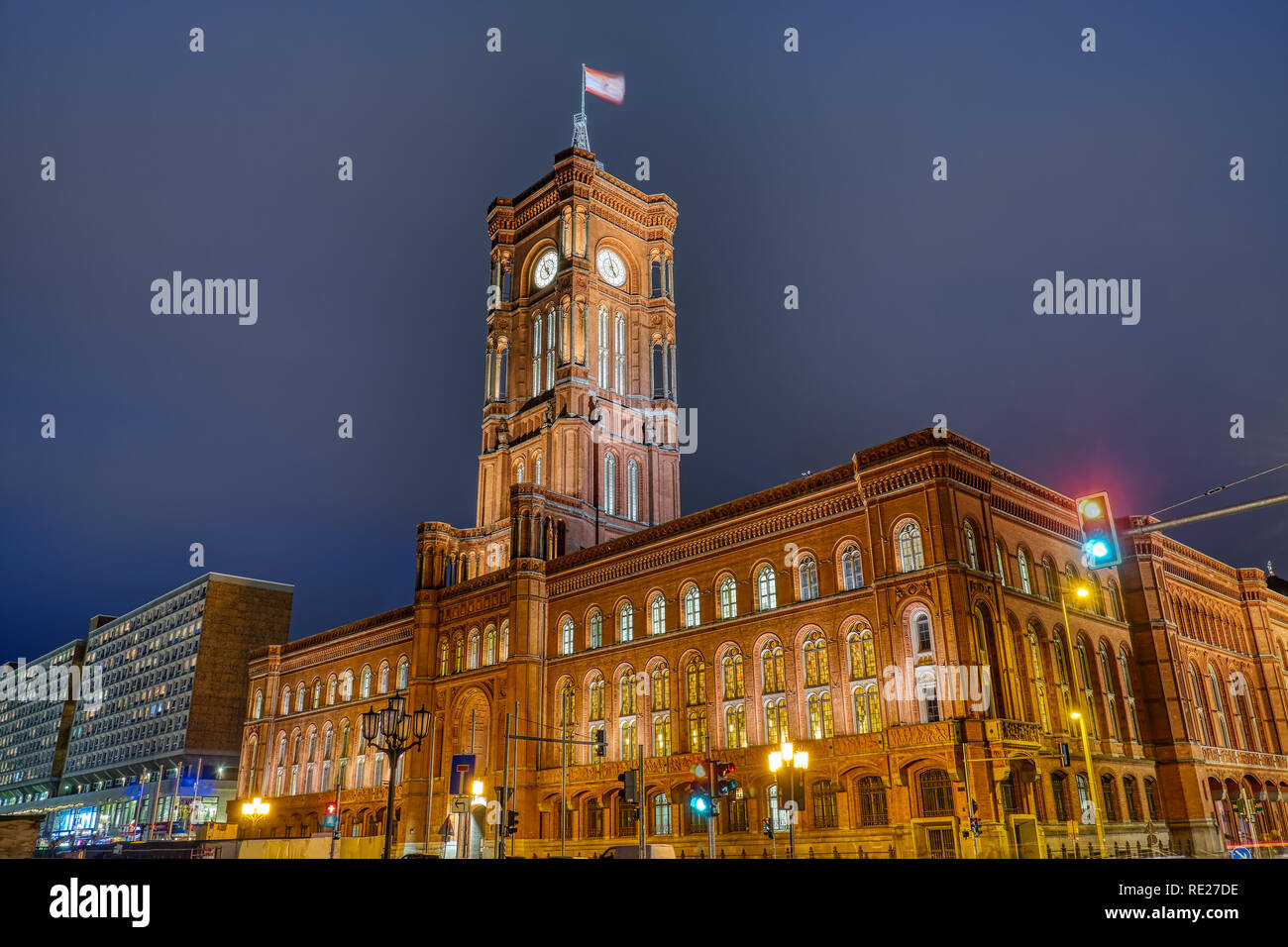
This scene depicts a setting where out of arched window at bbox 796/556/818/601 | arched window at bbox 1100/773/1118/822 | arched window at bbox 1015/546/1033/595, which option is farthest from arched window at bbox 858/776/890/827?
arched window at bbox 1015/546/1033/595

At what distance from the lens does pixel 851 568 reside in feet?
145

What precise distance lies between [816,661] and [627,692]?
12530 mm

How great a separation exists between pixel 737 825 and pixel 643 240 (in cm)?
5619

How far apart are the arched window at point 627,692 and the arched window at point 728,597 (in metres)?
7.04

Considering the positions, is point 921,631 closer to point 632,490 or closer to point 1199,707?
point 1199,707

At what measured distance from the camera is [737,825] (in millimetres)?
45188

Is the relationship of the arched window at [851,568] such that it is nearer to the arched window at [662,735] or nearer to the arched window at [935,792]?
the arched window at [935,792]

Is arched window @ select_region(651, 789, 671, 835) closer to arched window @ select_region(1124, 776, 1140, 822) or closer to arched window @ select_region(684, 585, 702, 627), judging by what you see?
arched window @ select_region(684, 585, 702, 627)

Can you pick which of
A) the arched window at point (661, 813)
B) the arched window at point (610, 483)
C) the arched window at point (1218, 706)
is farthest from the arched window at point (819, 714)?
the arched window at point (610, 483)

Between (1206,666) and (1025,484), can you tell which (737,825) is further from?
(1206,666)

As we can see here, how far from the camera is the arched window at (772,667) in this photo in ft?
151

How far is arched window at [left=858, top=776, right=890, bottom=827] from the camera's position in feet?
131

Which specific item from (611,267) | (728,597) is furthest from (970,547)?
(611,267)
